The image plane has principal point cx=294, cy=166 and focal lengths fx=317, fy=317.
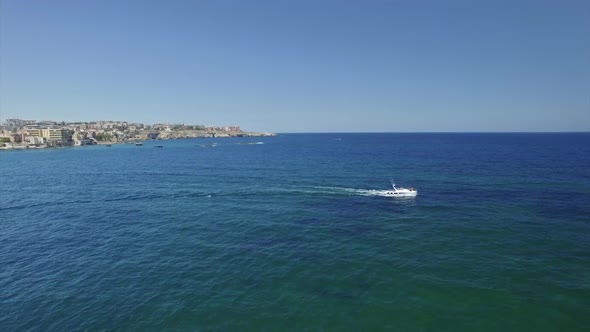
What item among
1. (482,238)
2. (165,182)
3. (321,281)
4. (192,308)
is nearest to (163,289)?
(192,308)

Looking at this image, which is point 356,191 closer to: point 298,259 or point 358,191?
point 358,191

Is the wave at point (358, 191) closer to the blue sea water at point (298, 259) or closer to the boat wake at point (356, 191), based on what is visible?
the boat wake at point (356, 191)

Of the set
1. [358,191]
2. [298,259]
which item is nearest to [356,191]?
[358,191]

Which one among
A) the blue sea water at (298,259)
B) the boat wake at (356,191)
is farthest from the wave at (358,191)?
the blue sea water at (298,259)

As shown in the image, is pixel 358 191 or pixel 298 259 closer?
pixel 298 259

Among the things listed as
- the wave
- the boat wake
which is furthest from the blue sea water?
the wave

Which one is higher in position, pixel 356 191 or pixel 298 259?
pixel 356 191

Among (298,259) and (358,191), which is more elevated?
(358,191)

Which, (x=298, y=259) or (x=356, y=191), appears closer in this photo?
(x=298, y=259)
